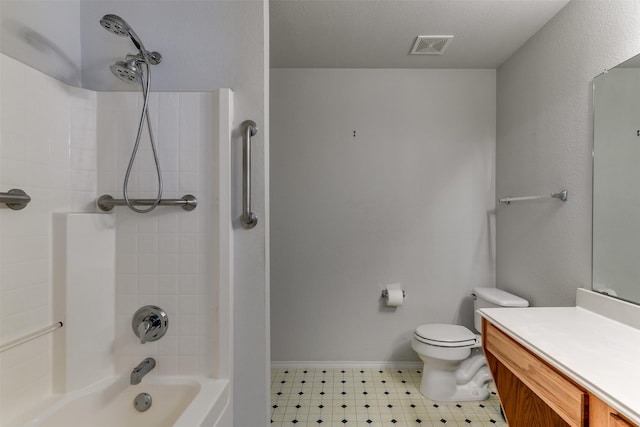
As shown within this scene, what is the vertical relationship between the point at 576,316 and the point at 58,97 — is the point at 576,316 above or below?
below

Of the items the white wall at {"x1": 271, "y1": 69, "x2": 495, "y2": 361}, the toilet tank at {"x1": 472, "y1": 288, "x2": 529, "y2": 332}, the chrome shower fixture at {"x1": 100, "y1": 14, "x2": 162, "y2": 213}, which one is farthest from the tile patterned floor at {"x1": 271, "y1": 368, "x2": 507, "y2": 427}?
the chrome shower fixture at {"x1": 100, "y1": 14, "x2": 162, "y2": 213}

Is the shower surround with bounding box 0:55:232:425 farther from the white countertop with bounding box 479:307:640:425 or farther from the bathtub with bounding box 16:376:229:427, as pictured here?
the white countertop with bounding box 479:307:640:425

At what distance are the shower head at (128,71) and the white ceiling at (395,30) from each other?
91cm

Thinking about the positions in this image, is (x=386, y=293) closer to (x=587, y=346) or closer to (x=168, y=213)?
(x=587, y=346)

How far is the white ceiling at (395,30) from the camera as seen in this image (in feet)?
5.43

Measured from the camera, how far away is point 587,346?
1.02 m

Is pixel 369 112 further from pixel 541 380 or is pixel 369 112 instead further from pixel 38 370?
pixel 38 370

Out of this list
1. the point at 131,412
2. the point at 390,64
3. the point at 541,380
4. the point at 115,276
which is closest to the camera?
the point at 541,380

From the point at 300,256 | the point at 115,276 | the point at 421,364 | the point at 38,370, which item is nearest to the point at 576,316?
the point at 421,364

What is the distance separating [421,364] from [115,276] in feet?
7.30

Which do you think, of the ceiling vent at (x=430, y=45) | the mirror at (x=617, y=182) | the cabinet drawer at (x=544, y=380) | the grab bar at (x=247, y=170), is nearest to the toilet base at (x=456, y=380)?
the cabinet drawer at (x=544, y=380)

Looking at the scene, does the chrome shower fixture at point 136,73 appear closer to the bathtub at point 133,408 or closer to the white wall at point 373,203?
the bathtub at point 133,408

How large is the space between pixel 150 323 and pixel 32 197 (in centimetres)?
65

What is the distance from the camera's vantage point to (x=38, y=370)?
108cm
